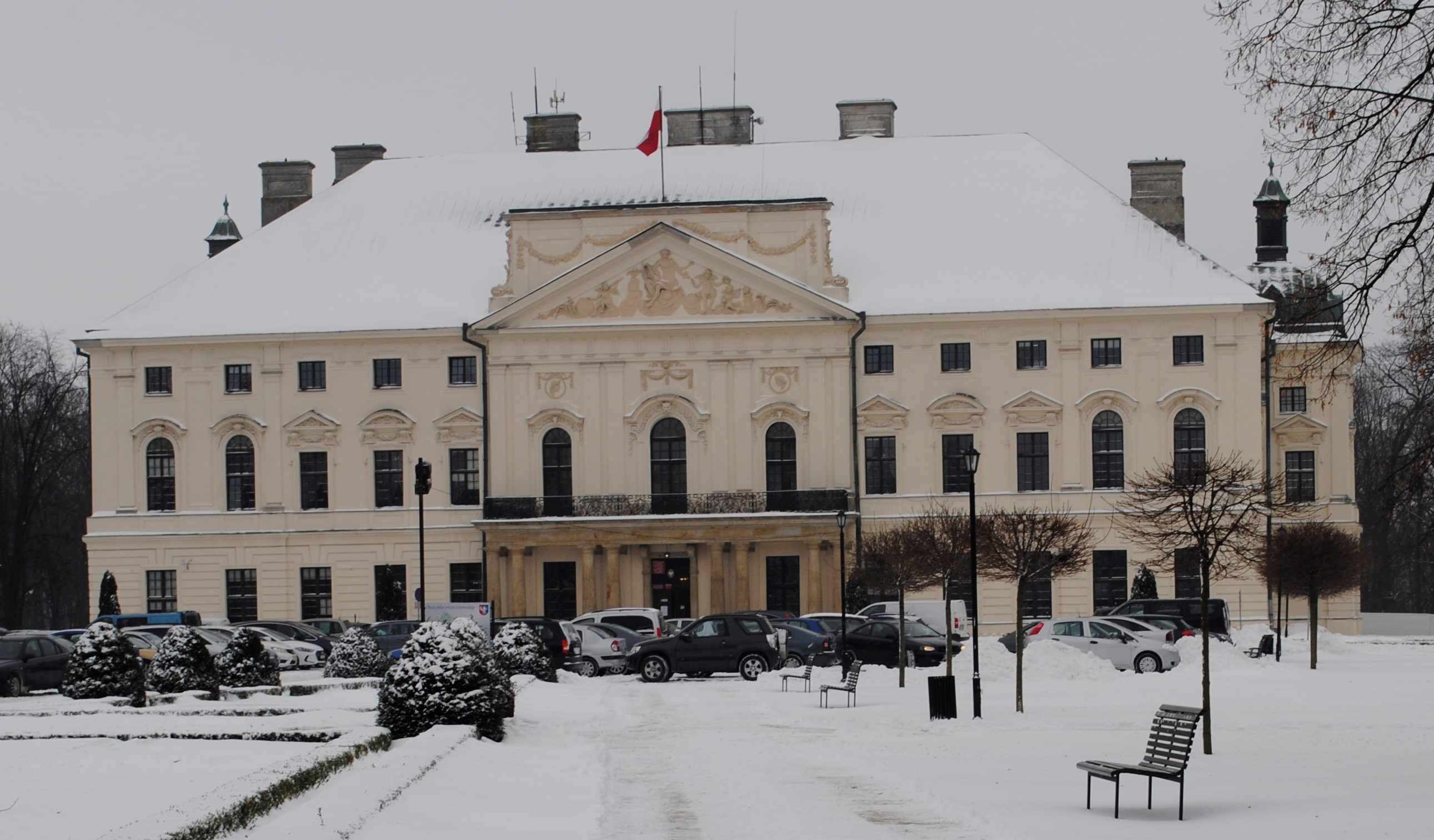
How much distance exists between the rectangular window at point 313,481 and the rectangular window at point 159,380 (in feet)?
16.3

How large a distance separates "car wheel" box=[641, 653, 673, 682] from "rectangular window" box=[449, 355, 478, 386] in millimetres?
22490

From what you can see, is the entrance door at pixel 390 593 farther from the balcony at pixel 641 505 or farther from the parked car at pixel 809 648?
the parked car at pixel 809 648

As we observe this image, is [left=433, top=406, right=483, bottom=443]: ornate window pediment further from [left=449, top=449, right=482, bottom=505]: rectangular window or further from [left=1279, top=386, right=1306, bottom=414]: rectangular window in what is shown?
[left=1279, top=386, right=1306, bottom=414]: rectangular window

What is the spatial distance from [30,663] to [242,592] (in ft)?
82.1

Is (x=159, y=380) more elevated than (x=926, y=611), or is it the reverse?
(x=159, y=380)

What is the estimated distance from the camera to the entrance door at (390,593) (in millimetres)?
59500

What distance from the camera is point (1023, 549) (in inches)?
1359

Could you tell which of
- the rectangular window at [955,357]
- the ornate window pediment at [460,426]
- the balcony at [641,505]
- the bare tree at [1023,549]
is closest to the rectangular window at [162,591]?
the ornate window pediment at [460,426]

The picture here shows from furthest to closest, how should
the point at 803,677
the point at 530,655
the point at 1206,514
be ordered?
the point at 803,677
the point at 530,655
the point at 1206,514

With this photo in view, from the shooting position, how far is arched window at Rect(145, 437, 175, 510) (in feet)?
210

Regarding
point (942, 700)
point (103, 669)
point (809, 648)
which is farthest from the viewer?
point (809, 648)

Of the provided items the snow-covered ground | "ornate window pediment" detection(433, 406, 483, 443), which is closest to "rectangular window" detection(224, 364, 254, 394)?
"ornate window pediment" detection(433, 406, 483, 443)

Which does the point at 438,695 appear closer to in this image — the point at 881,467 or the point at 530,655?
the point at 530,655

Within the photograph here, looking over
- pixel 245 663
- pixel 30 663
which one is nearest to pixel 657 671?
pixel 245 663
